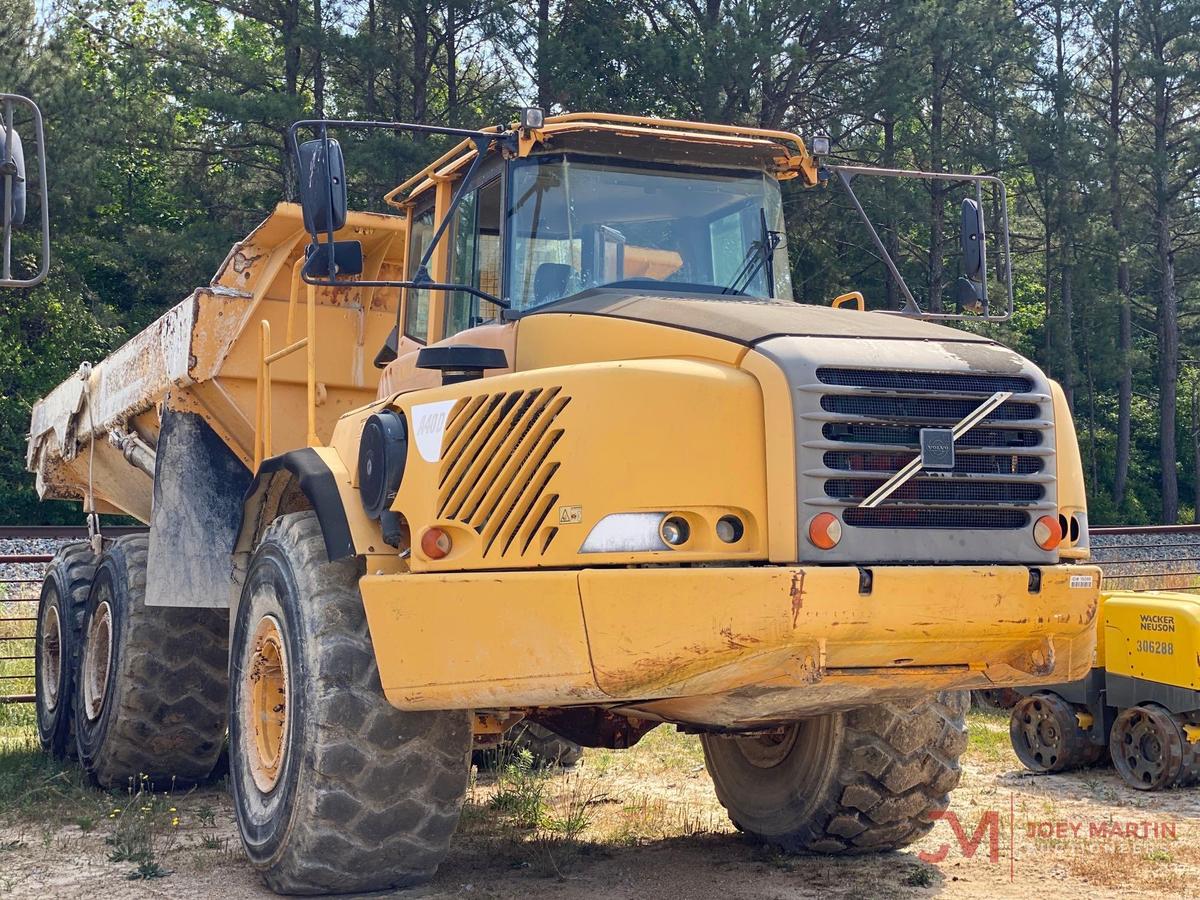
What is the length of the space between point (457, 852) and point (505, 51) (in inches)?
977

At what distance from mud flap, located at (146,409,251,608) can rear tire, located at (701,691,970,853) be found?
9.70 ft

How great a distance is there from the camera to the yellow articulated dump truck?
186 inches

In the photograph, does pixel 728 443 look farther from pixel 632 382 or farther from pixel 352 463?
pixel 352 463

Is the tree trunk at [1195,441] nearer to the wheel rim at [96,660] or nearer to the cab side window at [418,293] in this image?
the wheel rim at [96,660]

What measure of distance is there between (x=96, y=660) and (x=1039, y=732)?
5968 millimetres

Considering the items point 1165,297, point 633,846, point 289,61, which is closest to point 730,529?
point 633,846

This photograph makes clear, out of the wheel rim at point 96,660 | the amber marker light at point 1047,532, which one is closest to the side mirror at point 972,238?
the amber marker light at point 1047,532

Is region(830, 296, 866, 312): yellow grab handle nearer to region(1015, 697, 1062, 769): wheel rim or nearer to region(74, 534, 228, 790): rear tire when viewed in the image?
region(1015, 697, 1062, 769): wheel rim

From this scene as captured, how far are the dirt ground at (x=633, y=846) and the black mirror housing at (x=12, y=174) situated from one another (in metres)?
2.78

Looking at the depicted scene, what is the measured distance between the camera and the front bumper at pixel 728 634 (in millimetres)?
4625

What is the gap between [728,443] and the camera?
4781 mm

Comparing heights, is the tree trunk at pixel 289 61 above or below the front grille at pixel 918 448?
above

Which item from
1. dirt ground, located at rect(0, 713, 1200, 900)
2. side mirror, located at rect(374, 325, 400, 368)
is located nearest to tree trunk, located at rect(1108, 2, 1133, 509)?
dirt ground, located at rect(0, 713, 1200, 900)

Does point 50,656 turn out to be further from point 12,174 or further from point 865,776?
point 865,776
